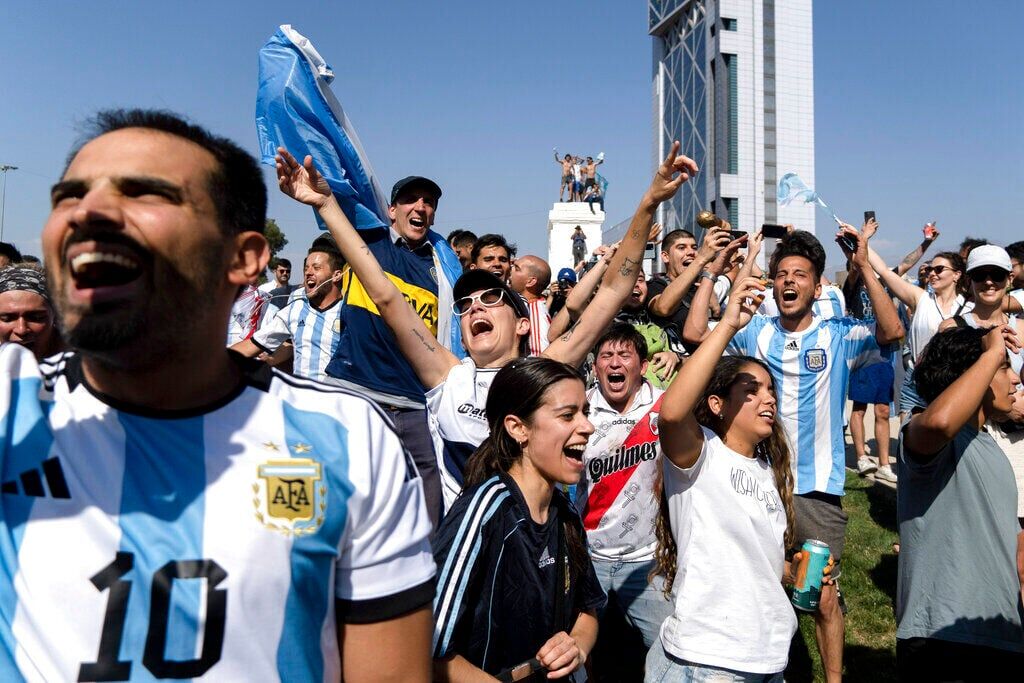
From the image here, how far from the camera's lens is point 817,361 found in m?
4.73

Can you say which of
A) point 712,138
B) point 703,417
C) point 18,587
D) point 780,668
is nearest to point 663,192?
point 703,417

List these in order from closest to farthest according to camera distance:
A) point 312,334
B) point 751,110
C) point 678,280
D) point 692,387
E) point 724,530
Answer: point 692,387, point 724,530, point 678,280, point 312,334, point 751,110

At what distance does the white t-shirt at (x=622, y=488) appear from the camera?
12.9 ft

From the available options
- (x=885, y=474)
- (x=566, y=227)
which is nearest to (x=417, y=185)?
(x=885, y=474)

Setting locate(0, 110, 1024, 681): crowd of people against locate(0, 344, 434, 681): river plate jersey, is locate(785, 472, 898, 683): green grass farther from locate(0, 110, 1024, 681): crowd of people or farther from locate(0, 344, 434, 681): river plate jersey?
locate(0, 344, 434, 681): river plate jersey

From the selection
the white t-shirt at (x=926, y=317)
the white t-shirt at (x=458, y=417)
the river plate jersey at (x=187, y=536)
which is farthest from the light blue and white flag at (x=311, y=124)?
the white t-shirt at (x=926, y=317)

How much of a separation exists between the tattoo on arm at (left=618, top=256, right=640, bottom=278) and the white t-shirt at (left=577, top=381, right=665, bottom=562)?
0.96 meters

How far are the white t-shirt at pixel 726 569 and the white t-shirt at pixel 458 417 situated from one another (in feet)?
2.49

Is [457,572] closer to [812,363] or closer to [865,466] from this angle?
[812,363]

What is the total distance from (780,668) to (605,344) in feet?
6.19

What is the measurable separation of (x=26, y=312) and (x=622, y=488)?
2.73 metres

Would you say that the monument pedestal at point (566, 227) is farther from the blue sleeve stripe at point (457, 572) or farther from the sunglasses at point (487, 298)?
the blue sleeve stripe at point (457, 572)

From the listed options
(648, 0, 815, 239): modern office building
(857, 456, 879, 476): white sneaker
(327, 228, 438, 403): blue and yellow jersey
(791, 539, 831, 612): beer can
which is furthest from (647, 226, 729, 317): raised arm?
(648, 0, 815, 239): modern office building

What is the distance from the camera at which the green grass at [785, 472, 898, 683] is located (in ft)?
15.3
